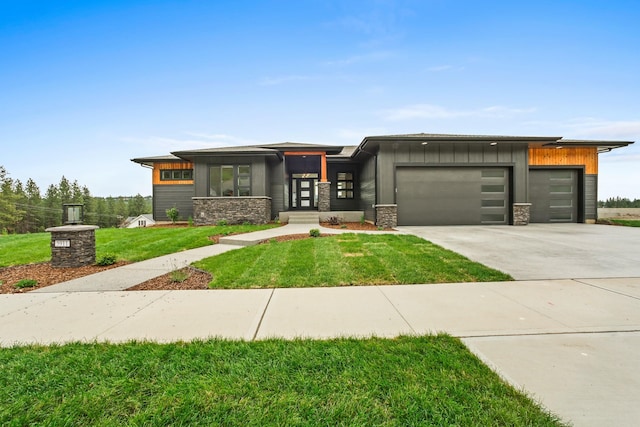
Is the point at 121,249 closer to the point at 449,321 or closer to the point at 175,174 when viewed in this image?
the point at 449,321

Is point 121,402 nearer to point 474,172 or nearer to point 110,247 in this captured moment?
A: point 110,247

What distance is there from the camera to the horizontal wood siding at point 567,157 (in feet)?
45.0

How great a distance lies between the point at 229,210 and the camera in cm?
1382

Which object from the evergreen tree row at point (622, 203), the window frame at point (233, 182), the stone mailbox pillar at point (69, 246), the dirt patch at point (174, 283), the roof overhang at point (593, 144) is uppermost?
the roof overhang at point (593, 144)

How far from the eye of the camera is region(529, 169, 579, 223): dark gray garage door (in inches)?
545

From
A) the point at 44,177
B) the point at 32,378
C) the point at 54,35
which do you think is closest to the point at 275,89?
the point at 54,35

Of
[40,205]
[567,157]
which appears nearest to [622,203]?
[567,157]

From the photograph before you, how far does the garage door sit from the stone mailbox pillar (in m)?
11.5

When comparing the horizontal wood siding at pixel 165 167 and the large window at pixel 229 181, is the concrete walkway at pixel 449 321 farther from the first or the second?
the horizontal wood siding at pixel 165 167

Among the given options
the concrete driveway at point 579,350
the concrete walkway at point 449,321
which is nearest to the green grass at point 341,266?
the concrete walkway at point 449,321

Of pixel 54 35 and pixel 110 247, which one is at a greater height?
pixel 54 35

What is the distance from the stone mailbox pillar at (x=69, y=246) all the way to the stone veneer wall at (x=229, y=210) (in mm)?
8129

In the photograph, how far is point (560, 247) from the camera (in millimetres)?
6891

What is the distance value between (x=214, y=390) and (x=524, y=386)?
213 cm
